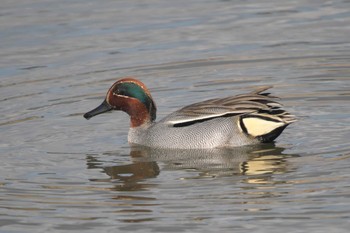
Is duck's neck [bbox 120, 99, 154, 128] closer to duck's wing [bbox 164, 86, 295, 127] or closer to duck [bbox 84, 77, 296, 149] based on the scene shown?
duck [bbox 84, 77, 296, 149]

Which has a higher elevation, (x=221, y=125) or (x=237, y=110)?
(x=237, y=110)

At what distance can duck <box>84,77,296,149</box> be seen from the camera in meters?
12.2

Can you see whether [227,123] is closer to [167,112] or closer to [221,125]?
[221,125]

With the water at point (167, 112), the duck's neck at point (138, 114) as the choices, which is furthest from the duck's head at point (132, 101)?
the water at point (167, 112)

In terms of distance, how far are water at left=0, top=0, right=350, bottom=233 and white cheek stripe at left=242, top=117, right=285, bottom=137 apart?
195 mm

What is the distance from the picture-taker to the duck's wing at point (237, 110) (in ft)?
39.8

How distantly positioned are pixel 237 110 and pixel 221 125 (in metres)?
0.28

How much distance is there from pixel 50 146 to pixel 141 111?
1253 mm

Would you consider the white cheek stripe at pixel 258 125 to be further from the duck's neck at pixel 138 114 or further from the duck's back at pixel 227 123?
the duck's neck at pixel 138 114

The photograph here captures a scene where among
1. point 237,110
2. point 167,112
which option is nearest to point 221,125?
point 237,110

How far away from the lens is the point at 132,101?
13.2m

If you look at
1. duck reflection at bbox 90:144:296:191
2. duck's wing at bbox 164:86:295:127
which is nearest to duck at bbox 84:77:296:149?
duck's wing at bbox 164:86:295:127

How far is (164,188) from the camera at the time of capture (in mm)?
10617

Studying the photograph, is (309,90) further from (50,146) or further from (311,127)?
(50,146)
